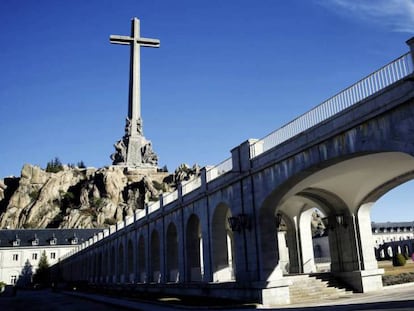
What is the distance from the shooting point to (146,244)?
38.0m

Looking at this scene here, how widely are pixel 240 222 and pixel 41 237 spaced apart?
273 feet

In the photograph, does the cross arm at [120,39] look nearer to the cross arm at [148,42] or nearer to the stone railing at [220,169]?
the cross arm at [148,42]

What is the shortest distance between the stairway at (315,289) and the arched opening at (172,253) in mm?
Result: 13001

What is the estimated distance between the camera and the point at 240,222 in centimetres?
2100

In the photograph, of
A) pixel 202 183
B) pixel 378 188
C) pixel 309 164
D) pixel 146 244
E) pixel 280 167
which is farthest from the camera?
pixel 146 244

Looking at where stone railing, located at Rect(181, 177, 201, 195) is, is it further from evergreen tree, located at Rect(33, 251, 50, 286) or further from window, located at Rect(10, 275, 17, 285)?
window, located at Rect(10, 275, 17, 285)

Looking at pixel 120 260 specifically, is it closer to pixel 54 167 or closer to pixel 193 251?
pixel 193 251

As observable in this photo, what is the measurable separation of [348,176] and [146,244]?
22.3m

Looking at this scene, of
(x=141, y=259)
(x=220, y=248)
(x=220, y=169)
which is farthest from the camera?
(x=141, y=259)

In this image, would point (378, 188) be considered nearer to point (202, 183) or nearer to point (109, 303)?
point (202, 183)

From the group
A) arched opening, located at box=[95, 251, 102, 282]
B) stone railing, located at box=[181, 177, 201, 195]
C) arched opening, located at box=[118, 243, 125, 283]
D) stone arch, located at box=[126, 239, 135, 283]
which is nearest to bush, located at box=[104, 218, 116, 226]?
arched opening, located at box=[95, 251, 102, 282]

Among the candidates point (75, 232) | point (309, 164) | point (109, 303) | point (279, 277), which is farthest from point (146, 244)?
point (75, 232)

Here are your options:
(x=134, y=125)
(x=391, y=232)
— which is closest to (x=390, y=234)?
(x=391, y=232)

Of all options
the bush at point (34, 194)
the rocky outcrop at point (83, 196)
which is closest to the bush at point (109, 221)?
the rocky outcrop at point (83, 196)
